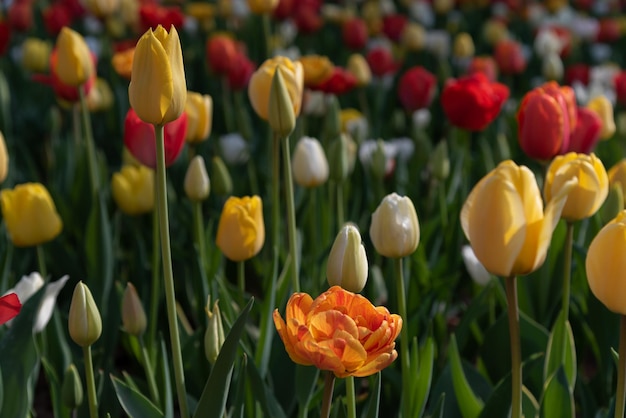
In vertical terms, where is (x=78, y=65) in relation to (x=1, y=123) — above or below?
above

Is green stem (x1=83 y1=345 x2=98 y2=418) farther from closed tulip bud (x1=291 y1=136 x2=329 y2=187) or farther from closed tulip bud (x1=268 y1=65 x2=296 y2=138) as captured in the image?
closed tulip bud (x1=291 y1=136 x2=329 y2=187)

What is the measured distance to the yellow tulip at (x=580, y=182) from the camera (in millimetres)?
1327

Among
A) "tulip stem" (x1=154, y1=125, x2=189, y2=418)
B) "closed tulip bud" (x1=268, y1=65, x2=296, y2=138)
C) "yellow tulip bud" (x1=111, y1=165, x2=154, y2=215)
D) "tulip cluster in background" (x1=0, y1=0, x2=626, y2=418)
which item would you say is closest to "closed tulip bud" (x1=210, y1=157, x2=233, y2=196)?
"tulip cluster in background" (x1=0, y1=0, x2=626, y2=418)

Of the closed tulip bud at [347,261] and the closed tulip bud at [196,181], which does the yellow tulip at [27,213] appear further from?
the closed tulip bud at [347,261]

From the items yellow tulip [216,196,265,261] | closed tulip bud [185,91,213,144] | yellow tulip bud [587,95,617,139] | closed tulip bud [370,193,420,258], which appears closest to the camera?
closed tulip bud [370,193,420,258]

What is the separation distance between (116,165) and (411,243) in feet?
6.37

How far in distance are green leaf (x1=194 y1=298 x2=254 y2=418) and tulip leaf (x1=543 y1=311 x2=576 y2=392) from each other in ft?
2.04

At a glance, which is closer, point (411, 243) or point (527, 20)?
point (411, 243)

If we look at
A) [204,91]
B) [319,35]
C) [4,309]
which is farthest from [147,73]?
[319,35]

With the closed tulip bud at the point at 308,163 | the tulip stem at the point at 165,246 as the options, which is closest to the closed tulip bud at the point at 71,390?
the tulip stem at the point at 165,246

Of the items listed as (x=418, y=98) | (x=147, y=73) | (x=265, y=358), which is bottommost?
(x=418, y=98)

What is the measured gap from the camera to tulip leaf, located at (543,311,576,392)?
1.53 meters

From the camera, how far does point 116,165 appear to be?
313 cm

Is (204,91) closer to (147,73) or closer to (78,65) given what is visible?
A: (78,65)
